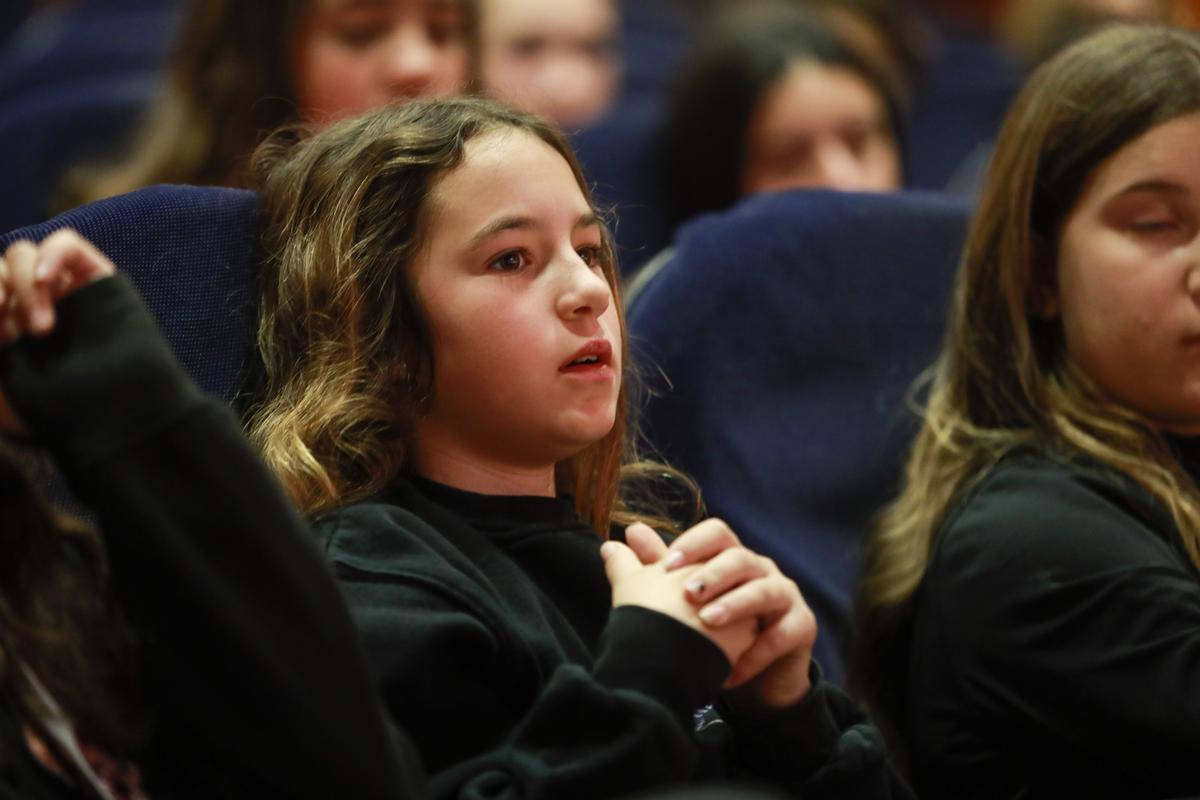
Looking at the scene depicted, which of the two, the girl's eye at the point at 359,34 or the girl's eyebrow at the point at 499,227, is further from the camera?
the girl's eye at the point at 359,34

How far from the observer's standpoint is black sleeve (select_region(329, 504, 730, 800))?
842mm

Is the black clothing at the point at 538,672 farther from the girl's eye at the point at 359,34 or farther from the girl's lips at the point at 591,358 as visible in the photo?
the girl's eye at the point at 359,34

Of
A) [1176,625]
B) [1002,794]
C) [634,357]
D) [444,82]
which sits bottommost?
[1002,794]

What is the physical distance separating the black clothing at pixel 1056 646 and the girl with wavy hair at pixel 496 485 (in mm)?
195

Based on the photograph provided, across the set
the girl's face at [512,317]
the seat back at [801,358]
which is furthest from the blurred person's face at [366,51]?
the girl's face at [512,317]

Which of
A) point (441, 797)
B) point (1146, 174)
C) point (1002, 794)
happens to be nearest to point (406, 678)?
point (441, 797)

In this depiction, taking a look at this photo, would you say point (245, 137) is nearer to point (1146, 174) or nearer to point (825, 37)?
point (825, 37)

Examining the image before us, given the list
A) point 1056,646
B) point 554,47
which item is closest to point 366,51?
point 554,47

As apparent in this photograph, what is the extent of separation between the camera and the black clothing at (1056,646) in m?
1.09

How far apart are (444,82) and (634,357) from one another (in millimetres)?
657

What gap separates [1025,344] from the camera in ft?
4.33

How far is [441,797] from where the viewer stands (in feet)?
2.89

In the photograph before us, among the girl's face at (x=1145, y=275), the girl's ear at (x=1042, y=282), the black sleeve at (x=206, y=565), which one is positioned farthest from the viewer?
the girl's ear at (x=1042, y=282)

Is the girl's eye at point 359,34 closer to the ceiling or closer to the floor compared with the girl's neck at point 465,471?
closer to the ceiling
